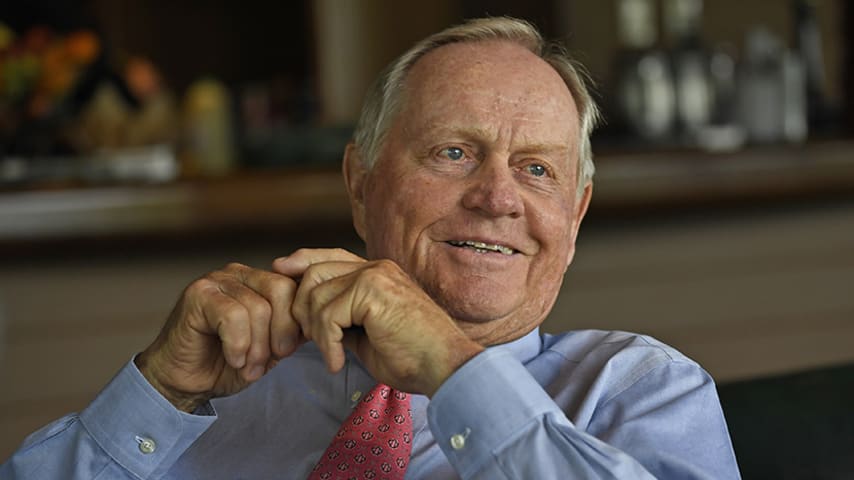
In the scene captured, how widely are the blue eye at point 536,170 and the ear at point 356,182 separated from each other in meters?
0.25

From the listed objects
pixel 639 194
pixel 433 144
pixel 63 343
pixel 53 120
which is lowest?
pixel 63 343

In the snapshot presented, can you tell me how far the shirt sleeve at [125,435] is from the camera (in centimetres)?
131

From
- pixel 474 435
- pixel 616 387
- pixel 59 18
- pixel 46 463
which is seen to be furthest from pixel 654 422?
pixel 59 18

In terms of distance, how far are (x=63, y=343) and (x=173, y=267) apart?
31 cm

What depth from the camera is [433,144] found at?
4.80 feet

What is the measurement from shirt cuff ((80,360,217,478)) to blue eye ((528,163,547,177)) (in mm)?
496

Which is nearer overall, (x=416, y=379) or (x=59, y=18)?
(x=416, y=379)

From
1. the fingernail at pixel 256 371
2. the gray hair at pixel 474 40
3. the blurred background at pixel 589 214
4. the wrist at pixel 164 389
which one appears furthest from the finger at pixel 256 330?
the blurred background at pixel 589 214

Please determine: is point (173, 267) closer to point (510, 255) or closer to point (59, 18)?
point (510, 255)

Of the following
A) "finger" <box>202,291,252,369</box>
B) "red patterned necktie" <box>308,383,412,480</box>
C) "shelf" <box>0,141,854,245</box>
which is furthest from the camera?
"shelf" <box>0,141,854,245</box>

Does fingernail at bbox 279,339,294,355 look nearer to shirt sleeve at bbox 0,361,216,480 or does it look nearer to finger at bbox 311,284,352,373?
finger at bbox 311,284,352,373

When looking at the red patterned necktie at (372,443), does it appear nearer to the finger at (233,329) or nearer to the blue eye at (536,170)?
the finger at (233,329)

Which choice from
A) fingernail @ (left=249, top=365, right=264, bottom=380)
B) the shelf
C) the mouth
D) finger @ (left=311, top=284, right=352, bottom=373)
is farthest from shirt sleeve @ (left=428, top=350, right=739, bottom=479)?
the shelf

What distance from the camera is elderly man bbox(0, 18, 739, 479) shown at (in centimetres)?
112
